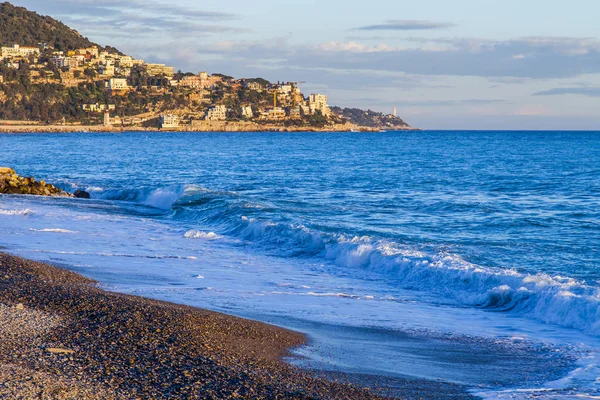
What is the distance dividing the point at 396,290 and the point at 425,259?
6.37 ft

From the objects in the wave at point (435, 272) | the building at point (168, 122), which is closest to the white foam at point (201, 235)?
the wave at point (435, 272)

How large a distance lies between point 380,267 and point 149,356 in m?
8.36

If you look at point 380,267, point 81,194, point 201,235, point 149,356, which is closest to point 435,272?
point 380,267

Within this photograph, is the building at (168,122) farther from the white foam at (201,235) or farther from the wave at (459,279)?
the wave at (459,279)

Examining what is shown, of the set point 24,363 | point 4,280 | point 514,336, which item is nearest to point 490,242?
point 514,336

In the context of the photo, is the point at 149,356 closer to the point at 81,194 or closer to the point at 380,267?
the point at 380,267

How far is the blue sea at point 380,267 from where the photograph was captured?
853 centimetres

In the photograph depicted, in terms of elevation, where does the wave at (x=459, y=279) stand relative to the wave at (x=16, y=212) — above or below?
above

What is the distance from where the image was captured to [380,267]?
1502 centimetres

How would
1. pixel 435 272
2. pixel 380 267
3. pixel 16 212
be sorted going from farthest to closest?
pixel 16 212 → pixel 380 267 → pixel 435 272

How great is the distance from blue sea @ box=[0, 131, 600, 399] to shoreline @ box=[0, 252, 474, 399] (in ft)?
1.64

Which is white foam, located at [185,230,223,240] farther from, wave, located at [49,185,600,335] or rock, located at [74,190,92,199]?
rock, located at [74,190,92,199]

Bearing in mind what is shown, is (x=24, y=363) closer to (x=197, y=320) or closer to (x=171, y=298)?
(x=197, y=320)

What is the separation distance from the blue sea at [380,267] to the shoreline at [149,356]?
50cm
